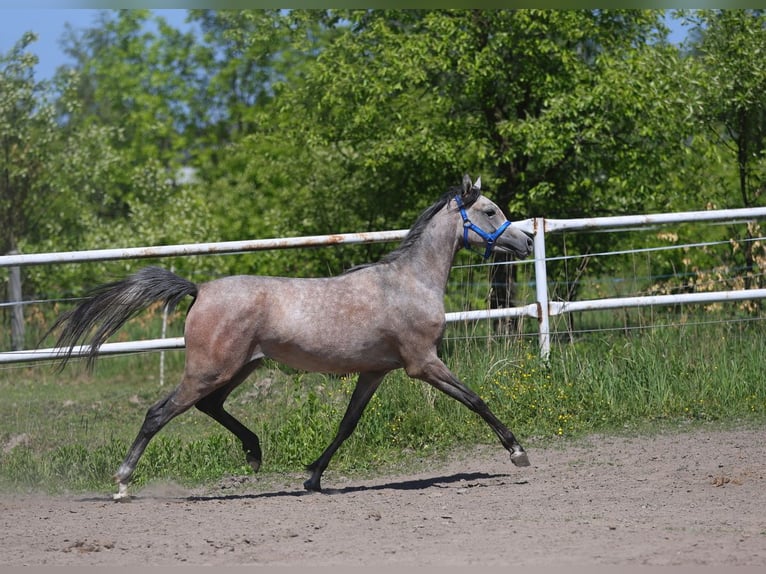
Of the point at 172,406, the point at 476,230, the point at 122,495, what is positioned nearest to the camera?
the point at 172,406

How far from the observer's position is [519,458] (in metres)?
6.73

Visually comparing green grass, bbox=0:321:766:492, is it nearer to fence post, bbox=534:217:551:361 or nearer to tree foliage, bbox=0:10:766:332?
fence post, bbox=534:217:551:361

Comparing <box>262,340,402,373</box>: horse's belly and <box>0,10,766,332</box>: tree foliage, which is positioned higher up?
<box>0,10,766,332</box>: tree foliage

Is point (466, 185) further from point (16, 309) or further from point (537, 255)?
point (16, 309)

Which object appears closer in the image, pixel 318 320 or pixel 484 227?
pixel 318 320

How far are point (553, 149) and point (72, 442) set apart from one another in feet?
24.5

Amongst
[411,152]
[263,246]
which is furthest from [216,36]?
[263,246]

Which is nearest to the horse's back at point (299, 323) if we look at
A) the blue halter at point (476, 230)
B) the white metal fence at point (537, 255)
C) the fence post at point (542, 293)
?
the blue halter at point (476, 230)

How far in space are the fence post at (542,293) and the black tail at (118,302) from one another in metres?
3.37

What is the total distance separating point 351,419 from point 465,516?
1.46 m

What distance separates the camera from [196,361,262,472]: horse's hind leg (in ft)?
21.7

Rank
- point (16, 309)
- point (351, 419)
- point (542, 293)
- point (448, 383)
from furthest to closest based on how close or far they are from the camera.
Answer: point (16, 309)
point (542, 293)
point (351, 419)
point (448, 383)

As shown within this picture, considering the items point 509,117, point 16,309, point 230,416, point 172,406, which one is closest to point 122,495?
point 172,406

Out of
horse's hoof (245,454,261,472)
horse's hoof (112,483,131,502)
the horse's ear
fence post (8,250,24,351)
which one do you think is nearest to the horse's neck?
the horse's ear
